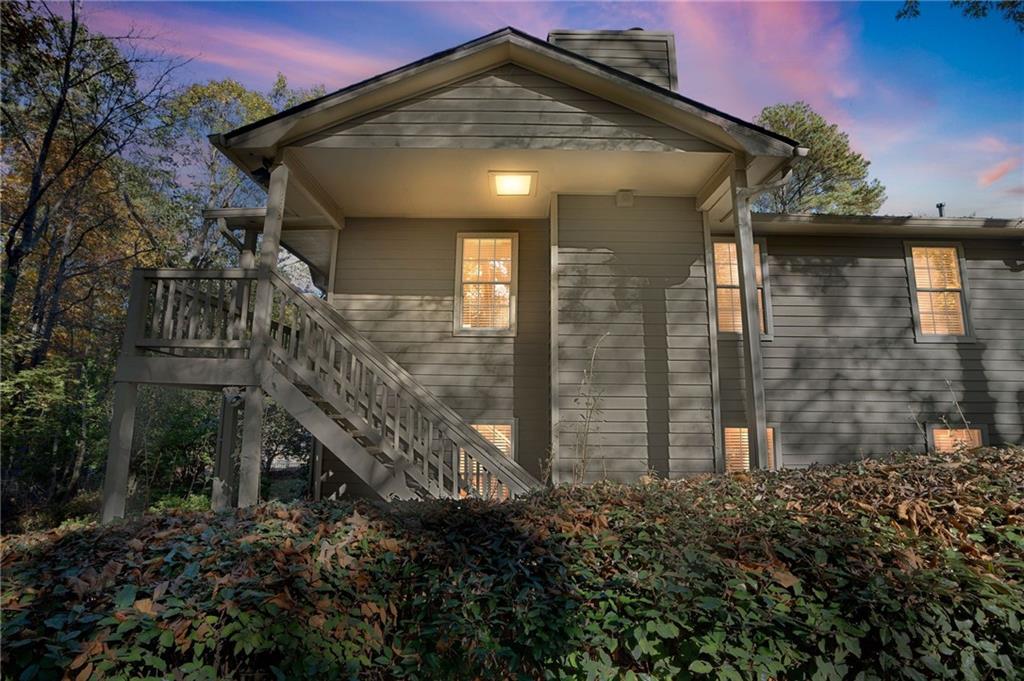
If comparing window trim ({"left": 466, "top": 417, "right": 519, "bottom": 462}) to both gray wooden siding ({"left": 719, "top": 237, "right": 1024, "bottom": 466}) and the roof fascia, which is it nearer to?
gray wooden siding ({"left": 719, "top": 237, "right": 1024, "bottom": 466})

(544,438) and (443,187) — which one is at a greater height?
(443,187)

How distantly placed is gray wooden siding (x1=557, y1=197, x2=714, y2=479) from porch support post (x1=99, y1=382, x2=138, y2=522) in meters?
5.20

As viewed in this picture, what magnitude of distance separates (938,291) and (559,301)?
6529 mm

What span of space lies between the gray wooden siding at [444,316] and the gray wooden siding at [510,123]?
2.17m

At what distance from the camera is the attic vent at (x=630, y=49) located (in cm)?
888

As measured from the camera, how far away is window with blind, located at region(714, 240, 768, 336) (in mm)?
8398

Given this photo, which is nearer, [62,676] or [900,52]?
[62,676]

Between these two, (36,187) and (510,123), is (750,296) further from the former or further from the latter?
(36,187)

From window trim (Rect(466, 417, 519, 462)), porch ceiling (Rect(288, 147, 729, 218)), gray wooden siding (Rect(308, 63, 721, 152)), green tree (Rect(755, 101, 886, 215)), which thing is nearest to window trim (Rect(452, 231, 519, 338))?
porch ceiling (Rect(288, 147, 729, 218))

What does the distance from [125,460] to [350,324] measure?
3277 mm

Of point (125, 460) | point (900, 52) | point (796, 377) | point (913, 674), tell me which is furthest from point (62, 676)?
point (900, 52)

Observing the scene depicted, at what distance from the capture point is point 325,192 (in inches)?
305

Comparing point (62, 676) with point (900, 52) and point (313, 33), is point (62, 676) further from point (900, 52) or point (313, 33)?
point (900, 52)

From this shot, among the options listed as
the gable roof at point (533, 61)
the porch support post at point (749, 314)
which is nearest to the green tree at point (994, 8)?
the gable roof at point (533, 61)
